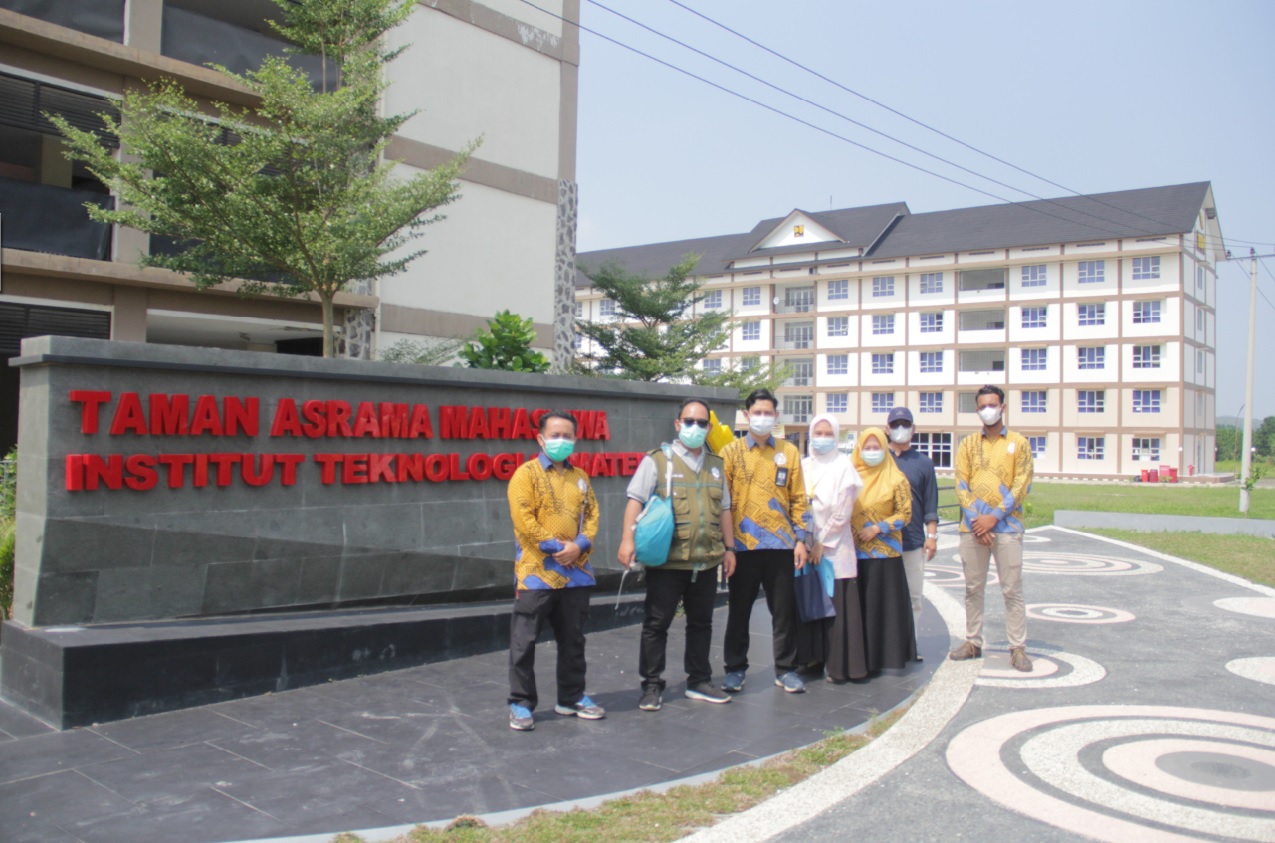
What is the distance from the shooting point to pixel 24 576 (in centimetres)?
578

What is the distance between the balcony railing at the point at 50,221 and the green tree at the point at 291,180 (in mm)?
2400

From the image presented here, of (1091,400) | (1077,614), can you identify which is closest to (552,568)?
(1077,614)

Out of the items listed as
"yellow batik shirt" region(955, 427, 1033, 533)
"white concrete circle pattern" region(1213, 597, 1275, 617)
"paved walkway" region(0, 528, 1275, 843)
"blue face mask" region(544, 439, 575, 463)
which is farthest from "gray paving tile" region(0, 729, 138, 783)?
"white concrete circle pattern" region(1213, 597, 1275, 617)

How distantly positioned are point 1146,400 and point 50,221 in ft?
176

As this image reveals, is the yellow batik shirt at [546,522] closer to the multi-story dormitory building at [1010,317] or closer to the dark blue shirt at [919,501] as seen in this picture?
the dark blue shirt at [919,501]

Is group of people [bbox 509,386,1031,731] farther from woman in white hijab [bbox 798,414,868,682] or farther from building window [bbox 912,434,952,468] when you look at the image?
building window [bbox 912,434,952,468]

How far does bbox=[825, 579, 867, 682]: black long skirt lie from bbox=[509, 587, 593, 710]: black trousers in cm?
194

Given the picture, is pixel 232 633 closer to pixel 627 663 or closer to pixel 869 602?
pixel 627 663

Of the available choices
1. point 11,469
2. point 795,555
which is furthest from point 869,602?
point 11,469

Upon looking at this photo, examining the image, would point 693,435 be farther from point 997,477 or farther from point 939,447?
point 939,447

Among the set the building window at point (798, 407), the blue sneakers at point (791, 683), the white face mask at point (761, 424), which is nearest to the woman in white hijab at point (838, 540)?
the blue sneakers at point (791, 683)

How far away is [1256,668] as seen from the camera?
7266 mm

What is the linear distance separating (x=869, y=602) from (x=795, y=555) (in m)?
0.95

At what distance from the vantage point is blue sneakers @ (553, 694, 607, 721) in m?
5.71
